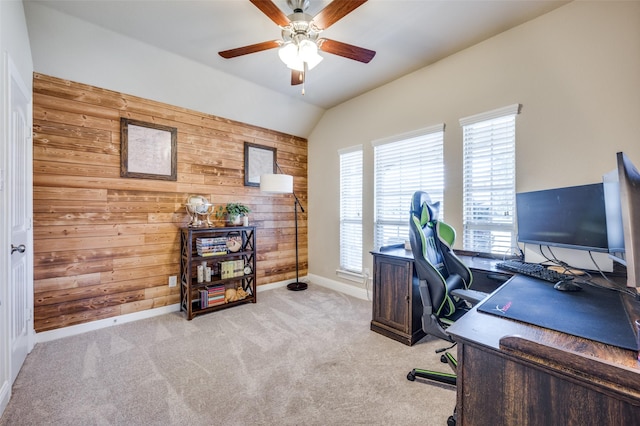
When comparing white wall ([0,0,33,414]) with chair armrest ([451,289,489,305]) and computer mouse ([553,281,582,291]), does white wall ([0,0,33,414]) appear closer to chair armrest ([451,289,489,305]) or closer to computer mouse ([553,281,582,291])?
chair armrest ([451,289,489,305])

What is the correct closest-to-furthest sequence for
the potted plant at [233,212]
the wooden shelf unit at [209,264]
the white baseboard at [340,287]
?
the wooden shelf unit at [209,264] → the potted plant at [233,212] → the white baseboard at [340,287]

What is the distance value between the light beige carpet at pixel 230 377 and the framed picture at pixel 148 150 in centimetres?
168

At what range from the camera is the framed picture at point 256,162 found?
391cm

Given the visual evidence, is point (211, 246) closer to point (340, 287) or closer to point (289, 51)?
point (340, 287)

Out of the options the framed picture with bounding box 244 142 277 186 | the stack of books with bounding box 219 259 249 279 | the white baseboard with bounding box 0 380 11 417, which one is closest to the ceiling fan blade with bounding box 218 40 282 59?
the framed picture with bounding box 244 142 277 186

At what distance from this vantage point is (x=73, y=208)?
2.67 meters

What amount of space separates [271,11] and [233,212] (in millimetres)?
2355

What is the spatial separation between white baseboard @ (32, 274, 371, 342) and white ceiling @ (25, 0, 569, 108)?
285cm

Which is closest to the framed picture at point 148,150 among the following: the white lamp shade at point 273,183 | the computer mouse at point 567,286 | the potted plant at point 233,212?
the potted plant at point 233,212

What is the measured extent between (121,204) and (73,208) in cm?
39

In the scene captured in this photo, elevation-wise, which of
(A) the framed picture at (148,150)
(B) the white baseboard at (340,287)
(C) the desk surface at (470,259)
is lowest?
(B) the white baseboard at (340,287)

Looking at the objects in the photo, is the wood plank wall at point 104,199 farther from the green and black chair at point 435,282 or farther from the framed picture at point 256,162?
the green and black chair at point 435,282

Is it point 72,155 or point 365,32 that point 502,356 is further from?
point 72,155

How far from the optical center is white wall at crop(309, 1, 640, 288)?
1.96 meters
